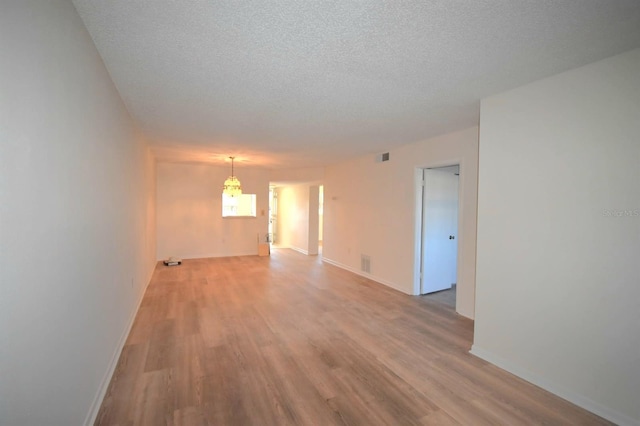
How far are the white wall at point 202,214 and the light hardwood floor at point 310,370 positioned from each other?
3344mm

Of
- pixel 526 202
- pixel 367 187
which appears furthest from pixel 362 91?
pixel 367 187

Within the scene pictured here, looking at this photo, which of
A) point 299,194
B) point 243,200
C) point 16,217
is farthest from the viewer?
point 299,194

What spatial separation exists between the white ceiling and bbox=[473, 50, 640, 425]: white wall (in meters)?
0.28

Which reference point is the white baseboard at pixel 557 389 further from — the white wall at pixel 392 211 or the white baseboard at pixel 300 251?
the white baseboard at pixel 300 251

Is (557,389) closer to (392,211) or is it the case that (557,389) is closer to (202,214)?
(392,211)

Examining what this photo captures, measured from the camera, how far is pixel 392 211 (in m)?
5.29

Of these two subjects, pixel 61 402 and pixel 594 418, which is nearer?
pixel 61 402

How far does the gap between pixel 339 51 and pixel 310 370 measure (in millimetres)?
2678

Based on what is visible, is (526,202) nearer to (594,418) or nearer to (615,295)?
(615,295)

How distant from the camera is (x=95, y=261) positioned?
2.02 m

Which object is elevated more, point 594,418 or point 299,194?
point 299,194

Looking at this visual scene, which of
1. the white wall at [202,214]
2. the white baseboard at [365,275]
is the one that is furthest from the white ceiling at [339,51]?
the white wall at [202,214]

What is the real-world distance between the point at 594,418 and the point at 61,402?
3.43 m

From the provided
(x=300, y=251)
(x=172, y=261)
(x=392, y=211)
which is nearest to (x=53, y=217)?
(x=392, y=211)
